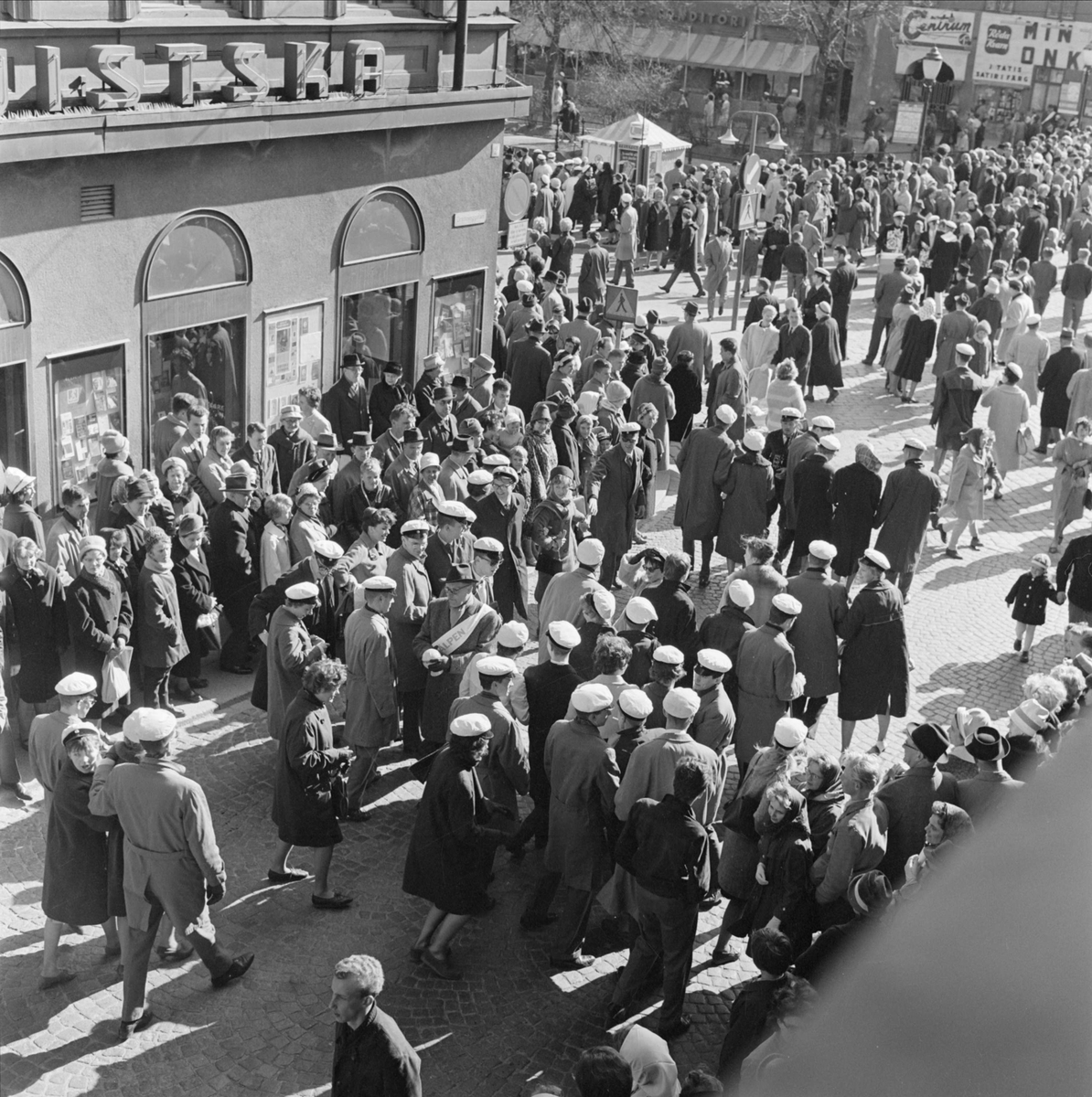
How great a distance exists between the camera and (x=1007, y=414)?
15805 millimetres

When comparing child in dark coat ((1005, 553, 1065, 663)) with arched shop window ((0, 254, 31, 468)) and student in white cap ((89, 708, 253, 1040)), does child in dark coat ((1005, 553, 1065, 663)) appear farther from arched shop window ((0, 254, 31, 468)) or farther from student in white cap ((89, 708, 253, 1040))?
arched shop window ((0, 254, 31, 468))

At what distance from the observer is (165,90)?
1296 cm

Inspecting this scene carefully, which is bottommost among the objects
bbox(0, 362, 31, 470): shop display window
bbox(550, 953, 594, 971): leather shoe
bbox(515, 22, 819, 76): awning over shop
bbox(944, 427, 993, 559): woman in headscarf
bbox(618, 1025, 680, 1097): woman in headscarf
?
bbox(550, 953, 594, 971): leather shoe

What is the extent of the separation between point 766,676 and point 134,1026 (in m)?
4.36

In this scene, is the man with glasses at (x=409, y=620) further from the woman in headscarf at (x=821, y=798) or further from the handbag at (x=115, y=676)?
the woman in headscarf at (x=821, y=798)

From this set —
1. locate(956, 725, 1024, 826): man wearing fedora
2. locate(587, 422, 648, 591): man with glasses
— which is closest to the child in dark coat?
locate(587, 422, 648, 591): man with glasses

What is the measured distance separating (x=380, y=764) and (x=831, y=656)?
3277mm

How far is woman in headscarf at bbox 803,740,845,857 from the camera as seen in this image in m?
7.61

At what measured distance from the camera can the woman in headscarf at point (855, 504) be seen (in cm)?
1266

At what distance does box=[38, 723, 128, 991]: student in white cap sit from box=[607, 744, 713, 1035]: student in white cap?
2.60 metres

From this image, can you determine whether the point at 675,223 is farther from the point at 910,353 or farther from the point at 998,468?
the point at 998,468

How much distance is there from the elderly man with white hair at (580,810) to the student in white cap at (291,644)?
1.86 m

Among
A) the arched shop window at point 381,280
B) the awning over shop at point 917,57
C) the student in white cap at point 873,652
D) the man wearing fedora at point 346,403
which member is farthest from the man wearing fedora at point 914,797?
the awning over shop at point 917,57

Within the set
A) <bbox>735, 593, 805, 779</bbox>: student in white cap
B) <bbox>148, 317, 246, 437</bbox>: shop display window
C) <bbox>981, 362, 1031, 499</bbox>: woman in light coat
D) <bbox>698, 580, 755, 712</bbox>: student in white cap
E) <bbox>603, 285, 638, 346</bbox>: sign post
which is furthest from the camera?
<bbox>603, 285, 638, 346</bbox>: sign post
